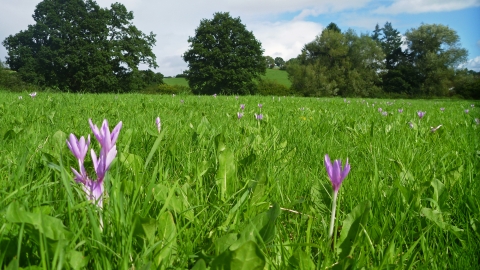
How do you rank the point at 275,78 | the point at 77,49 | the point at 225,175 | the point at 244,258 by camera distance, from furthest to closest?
the point at 275,78 < the point at 77,49 < the point at 225,175 < the point at 244,258

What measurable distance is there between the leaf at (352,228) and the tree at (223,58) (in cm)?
5148

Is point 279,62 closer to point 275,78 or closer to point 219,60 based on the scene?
point 275,78

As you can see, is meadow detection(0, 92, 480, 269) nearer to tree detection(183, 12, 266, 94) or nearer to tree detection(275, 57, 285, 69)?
tree detection(183, 12, 266, 94)

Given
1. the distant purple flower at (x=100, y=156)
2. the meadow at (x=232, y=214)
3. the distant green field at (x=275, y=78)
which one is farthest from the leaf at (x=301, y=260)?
the distant green field at (x=275, y=78)

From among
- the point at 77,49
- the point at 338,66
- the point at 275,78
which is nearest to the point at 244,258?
the point at 77,49

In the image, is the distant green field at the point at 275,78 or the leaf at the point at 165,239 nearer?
the leaf at the point at 165,239

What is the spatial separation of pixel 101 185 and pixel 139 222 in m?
0.19

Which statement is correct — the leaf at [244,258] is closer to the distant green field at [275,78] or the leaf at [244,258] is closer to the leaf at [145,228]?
the leaf at [145,228]

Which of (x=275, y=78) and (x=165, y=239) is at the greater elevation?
(x=275, y=78)

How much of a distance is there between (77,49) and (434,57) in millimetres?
52221

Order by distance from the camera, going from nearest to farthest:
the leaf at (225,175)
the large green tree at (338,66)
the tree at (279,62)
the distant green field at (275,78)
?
the leaf at (225,175), the large green tree at (338,66), the distant green field at (275,78), the tree at (279,62)

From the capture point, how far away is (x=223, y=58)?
2147 inches

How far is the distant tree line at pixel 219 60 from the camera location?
44.6 metres

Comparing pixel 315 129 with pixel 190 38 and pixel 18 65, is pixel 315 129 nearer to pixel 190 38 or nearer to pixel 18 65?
pixel 18 65
